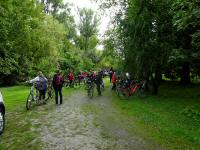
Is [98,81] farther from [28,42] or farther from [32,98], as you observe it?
[28,42]

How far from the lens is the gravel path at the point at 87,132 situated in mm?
8719

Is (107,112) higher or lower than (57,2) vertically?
lower

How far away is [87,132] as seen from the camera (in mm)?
10383

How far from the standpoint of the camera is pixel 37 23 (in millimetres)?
40344

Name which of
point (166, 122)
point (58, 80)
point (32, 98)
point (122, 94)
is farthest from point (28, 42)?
point (166, 122)

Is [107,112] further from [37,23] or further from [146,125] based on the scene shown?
[37,23]

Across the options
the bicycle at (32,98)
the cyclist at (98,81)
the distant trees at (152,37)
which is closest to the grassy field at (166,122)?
the distant trees at (152,37)

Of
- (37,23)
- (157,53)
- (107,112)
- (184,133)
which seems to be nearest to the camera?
(184,133)

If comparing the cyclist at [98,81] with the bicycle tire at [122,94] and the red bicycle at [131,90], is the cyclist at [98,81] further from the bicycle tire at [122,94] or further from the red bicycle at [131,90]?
the bicycle tire at [122,94]

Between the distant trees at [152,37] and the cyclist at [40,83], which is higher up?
the distant trees at [152,37]

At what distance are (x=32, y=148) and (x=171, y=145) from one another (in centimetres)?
360

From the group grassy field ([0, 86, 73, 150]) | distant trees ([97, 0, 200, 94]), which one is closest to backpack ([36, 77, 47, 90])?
grassy field ([0, 86, 73, 150])

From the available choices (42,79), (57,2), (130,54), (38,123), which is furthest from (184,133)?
(57,2)

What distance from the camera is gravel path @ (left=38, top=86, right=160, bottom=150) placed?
8.72 meters
